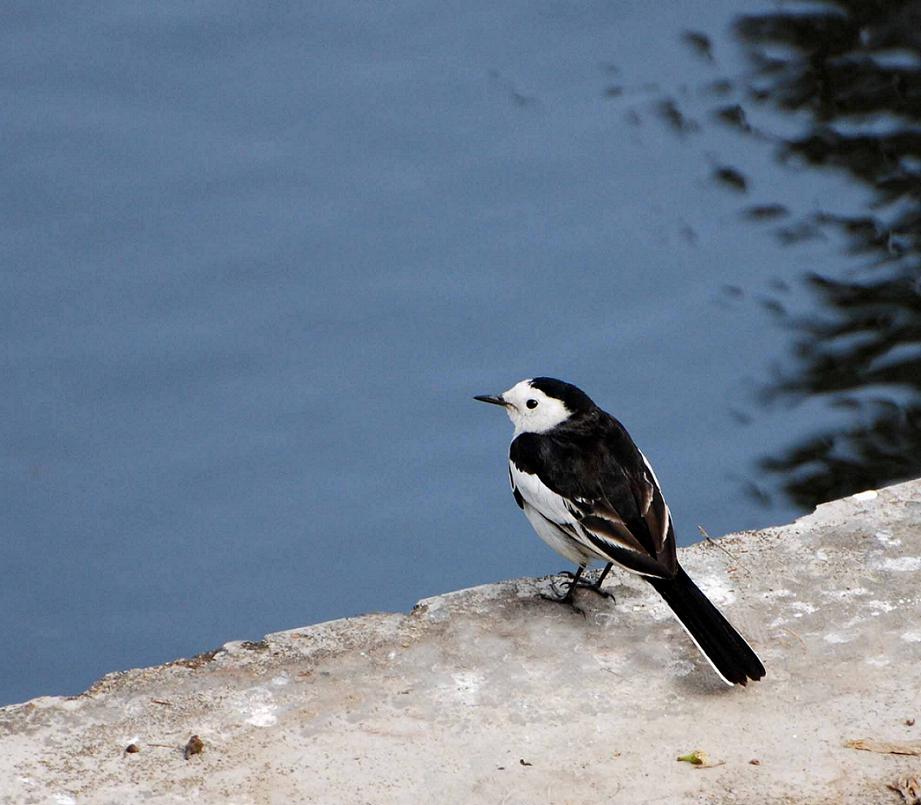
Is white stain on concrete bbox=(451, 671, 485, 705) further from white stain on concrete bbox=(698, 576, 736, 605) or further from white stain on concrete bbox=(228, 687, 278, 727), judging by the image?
white stain on concrete bbox=(698, 576, 736, 605)

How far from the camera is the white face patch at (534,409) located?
496 cm

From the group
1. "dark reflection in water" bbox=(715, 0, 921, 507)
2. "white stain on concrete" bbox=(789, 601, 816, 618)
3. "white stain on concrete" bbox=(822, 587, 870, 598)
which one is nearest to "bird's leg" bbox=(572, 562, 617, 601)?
"white stain on concrete" bbox=(789, 601, 816, 618)

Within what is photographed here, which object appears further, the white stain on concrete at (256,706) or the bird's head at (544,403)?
the bird's head at (544,403)

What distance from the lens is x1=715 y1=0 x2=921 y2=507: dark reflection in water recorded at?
25.3 ft

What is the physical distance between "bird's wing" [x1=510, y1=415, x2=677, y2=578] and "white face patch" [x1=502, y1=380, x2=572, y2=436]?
108 mm

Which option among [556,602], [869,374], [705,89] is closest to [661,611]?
[556,602]

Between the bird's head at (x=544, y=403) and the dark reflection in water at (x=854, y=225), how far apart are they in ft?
9.58

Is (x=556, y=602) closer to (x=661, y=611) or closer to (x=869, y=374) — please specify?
(x=661, y=611)

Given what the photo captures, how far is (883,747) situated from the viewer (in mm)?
3854

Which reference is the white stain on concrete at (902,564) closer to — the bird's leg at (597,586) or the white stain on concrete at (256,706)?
the bird's leg at (597,586)

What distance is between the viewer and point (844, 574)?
4602mm

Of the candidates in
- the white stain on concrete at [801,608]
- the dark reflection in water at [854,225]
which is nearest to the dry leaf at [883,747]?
the white stain on concrete at [801,608]

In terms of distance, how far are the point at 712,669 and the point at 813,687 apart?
278 millimetres

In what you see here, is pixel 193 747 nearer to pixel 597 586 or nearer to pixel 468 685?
Answer: pixel 468 685
